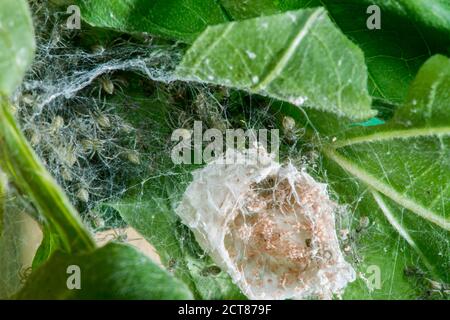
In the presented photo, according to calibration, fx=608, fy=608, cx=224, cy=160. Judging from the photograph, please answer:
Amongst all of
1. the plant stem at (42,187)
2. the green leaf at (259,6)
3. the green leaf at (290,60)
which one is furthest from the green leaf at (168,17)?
the plant stem at (42,187)

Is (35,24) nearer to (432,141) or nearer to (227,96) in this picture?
(227,96)

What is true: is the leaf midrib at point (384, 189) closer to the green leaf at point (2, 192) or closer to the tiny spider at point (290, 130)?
the tiny spider at point (290, 130)

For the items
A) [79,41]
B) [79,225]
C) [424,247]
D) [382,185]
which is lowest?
[424,247]

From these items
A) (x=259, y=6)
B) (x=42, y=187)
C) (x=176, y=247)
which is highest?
(x=259, y=6)

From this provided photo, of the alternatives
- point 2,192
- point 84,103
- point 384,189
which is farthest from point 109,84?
point 384,189

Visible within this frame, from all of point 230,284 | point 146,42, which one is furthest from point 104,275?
point 146,42

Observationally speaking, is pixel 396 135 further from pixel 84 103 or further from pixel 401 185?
pixel 84 103
